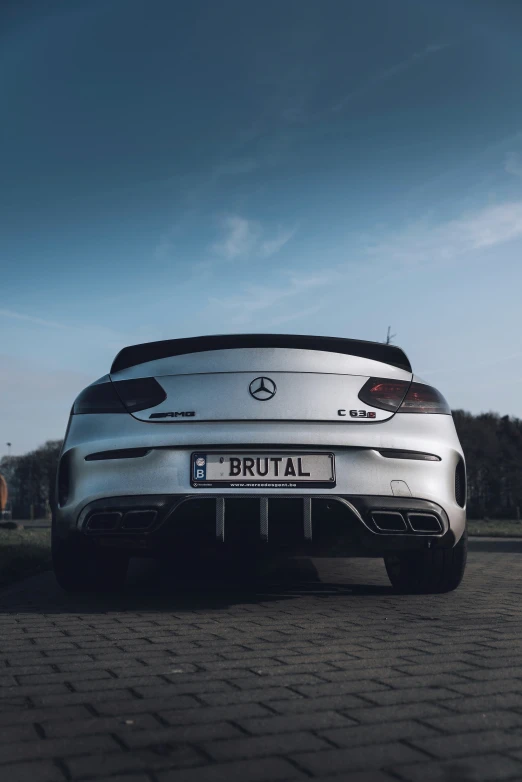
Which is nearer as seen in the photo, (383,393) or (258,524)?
(258,524)

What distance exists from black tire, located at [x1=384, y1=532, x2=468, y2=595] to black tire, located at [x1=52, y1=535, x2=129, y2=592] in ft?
5.78

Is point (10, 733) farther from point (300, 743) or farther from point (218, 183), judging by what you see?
point (218, 183)

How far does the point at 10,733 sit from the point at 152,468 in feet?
7.73

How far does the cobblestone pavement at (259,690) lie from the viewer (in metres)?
2.06

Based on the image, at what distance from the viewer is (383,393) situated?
4801 mm

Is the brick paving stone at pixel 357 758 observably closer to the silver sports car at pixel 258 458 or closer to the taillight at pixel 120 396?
the silver sports car at pixel 258 458

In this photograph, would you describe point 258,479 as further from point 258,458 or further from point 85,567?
point 85,567

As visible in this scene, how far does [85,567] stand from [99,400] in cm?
109

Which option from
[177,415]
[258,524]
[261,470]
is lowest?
[258,524]

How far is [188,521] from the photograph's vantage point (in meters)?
4.57

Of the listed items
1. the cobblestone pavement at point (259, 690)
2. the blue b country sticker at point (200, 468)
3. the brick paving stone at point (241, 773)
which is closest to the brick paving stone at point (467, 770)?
the cobblestone pavement at point (259, 690)

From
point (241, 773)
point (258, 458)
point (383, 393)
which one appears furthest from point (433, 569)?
point (241, 773)

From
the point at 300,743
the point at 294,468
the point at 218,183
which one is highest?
the point at 218,183

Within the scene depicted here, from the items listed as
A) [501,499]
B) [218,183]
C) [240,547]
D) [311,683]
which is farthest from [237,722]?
[501,499]
